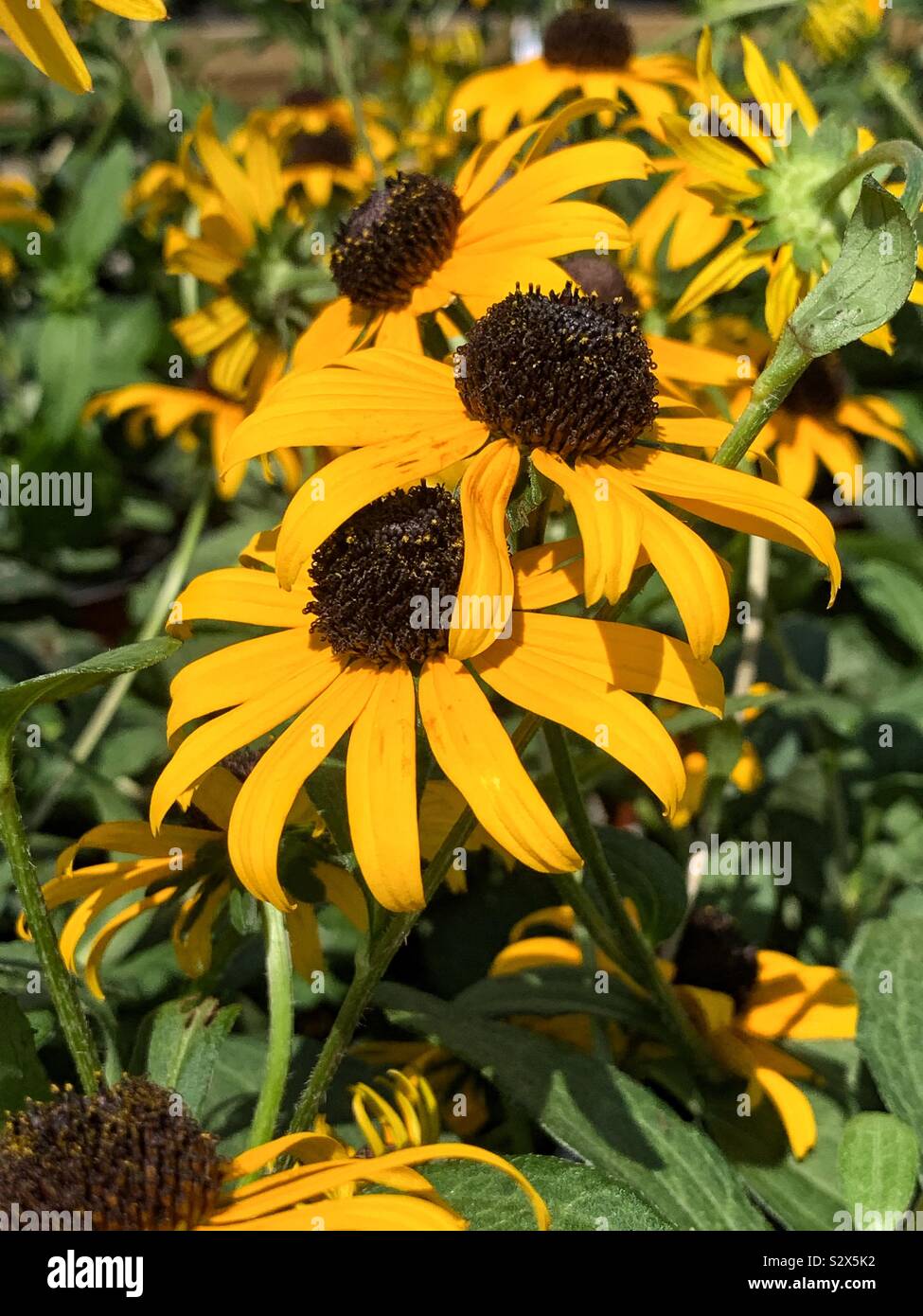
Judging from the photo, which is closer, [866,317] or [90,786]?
[866,317]

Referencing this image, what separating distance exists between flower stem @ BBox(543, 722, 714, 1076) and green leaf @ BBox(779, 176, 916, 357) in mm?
248

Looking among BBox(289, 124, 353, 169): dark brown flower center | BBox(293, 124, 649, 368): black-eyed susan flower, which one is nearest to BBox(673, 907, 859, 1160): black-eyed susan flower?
BBox(293, 124, 649, 368): black-eyed susan flower

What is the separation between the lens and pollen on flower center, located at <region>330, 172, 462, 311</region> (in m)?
0.98

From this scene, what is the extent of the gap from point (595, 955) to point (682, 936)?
0.36 feet

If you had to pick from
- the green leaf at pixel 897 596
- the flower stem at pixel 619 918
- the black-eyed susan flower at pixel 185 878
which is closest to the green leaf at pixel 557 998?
the flower stem at pixel 619 918

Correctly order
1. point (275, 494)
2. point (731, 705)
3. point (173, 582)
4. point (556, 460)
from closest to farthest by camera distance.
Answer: point (556, 460), point (731, 705), point (173, 582), point (275, 494)

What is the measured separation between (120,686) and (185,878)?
63cm

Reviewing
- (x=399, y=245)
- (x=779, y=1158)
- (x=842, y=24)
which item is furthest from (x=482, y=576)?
(x=842, y=24)

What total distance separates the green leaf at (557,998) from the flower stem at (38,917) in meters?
0.28

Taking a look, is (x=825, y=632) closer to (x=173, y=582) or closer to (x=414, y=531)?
(x=173, y=582)

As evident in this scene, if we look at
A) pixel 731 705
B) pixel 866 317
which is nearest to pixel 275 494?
pixel 731 705

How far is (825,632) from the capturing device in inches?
65.1

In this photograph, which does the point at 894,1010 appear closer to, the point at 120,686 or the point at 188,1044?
the point at 188,1044

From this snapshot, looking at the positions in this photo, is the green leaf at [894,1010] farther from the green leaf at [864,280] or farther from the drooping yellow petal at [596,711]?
the green leaf at [864,280]
